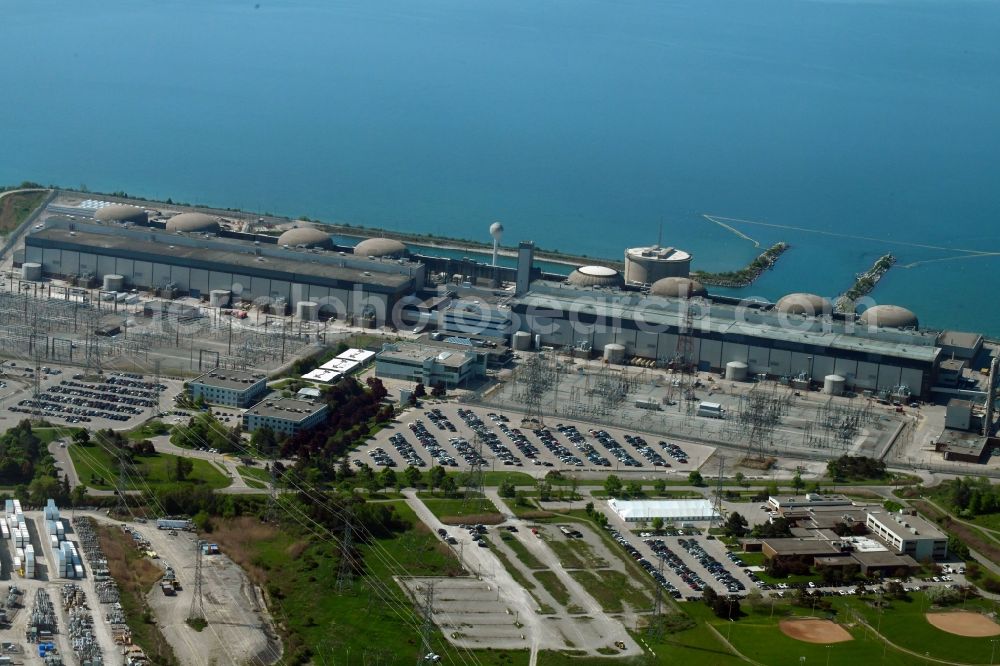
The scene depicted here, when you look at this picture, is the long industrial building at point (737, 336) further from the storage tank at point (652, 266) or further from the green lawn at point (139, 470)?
the green lawn at point (139, 470)

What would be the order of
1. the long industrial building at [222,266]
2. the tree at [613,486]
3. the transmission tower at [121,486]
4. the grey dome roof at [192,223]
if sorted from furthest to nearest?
the grey dome roof at [192,223] < the long industrial building at [222,266] < the tree at [613,486] < the transmission tower at [121,486]

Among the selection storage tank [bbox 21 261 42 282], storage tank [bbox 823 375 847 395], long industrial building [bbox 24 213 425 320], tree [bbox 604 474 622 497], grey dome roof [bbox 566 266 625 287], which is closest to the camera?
tree [bbox 604 474 622 497]

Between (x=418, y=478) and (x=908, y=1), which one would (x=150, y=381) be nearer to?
(x=418, y=478)

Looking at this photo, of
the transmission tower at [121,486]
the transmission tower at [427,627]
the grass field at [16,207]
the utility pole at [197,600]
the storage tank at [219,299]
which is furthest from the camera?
the grass field at [16,207]

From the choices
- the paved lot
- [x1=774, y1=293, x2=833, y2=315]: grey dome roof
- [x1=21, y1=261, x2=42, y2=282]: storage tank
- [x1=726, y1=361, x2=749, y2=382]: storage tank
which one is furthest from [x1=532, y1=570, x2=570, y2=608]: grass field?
[x1=21, y1=261, x2=42, y2=282]: storage tank

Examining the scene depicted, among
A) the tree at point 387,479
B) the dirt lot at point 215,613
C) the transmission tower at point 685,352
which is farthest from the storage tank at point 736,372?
the dirt lot at point 215,613

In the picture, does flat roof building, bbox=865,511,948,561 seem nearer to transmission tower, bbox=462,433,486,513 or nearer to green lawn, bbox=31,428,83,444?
transmission tower, bbox=462,433,486,513
